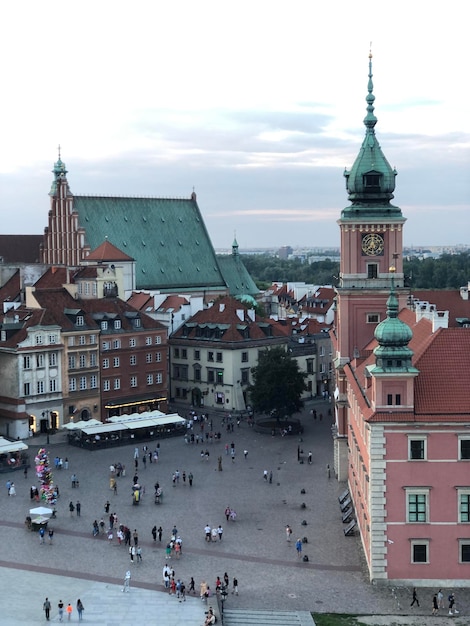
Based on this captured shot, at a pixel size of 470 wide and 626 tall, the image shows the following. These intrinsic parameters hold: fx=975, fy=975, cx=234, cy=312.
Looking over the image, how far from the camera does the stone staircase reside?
37.9 m

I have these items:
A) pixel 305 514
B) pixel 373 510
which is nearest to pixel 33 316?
pixel 305 514

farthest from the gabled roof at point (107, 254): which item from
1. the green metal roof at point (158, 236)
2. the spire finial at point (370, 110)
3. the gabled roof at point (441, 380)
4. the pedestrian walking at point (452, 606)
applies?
the pedestrian walking at point (452, 606)

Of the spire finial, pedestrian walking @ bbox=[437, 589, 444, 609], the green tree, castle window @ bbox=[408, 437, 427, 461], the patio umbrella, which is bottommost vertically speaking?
pedestrian walking @ bbox=[437, 589, 444, 609]

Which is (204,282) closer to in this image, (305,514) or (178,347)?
(178,347)

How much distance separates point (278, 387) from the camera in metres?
79.6

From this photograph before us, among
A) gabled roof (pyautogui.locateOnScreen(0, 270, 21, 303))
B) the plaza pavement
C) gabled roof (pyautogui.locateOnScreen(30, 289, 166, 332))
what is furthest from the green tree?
gabled roof (pyautogui.locateOnScreen(0, 270, 21, 303))

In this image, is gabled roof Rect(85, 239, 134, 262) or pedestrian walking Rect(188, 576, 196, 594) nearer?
pedestrian walking Rect(188, 576, 196, 594)

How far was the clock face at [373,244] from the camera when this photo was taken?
65062 mm

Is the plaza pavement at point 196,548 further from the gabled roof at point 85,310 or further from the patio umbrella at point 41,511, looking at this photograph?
the gabled roof at point 85,310

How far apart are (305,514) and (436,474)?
560 inches

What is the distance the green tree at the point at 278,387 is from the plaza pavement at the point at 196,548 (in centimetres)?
873

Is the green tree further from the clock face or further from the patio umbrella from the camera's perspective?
the patio umbrella

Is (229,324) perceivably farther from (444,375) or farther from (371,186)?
(444,375)

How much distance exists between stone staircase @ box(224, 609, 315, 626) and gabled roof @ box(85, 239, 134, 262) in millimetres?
66935
